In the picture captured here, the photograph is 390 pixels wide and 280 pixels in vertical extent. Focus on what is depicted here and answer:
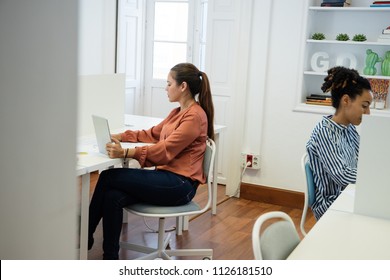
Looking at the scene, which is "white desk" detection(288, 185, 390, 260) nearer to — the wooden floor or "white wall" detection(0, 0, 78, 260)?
"white wall" detection(0, 0, 78, 260)

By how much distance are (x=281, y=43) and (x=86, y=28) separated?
165cm

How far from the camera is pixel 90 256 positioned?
317 centimetres

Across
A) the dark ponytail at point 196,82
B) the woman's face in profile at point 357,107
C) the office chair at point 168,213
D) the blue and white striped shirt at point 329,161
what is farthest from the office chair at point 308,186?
the dark ponytail at point 196,82

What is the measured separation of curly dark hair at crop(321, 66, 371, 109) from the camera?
2502mm

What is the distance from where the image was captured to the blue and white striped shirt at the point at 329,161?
241 cm

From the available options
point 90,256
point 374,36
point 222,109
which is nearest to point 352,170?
point 90,256

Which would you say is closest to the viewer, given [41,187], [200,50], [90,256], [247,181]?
[41,187]

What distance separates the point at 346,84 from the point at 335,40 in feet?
5.75

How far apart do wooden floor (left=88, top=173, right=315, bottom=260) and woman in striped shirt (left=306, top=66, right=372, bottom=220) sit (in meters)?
0.95

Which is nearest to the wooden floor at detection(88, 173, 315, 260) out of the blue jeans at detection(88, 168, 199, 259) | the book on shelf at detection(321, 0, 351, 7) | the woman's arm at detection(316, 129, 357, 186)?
the blue jeans at detection(88, 168, 199, 259)

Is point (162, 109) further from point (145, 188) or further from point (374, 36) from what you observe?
point (145, 188)

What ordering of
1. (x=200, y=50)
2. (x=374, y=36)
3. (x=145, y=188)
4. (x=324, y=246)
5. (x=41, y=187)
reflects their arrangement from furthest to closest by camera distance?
(x=200, y=50)
(x=374, y=36)
(x=145, y=188)
(x=324, y=246)
(x=41, y=187)

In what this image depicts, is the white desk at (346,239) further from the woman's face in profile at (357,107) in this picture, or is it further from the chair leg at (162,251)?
the chair leg at (162,251)

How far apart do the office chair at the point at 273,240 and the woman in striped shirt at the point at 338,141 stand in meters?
0.86
